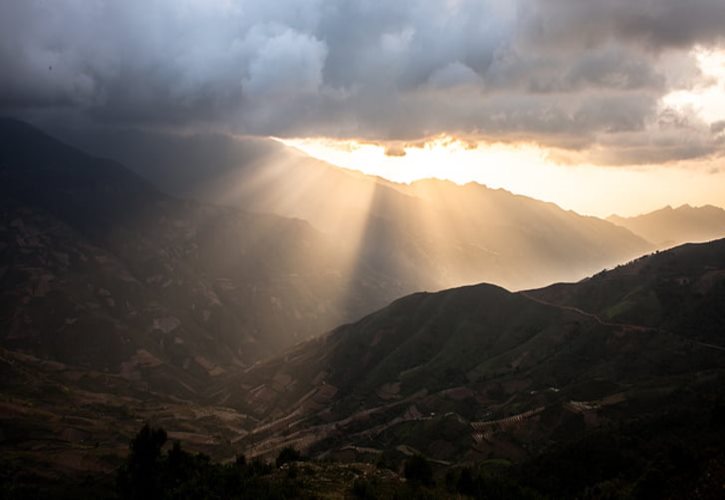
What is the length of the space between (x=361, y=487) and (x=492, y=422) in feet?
367

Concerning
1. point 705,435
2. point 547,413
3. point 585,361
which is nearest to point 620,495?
point 705,435

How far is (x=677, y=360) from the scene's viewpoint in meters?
168

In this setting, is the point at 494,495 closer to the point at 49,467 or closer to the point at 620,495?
the point at 620,495

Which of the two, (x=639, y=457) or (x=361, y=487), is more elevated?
(x=361, y=487)

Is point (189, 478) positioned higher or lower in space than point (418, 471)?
higher

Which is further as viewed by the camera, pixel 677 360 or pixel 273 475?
pixel 677 360

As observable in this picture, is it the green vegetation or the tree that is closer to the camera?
the green vegetation

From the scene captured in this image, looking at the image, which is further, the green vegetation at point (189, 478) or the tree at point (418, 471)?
the tree at point (418, 471)

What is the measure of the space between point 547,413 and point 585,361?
4317 cm

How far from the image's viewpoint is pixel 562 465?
104 meters

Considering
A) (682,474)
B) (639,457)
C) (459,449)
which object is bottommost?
(459,449)

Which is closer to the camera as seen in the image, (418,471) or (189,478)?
(418,471)

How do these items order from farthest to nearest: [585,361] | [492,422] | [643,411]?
[585,361], [492,422], [643,411]

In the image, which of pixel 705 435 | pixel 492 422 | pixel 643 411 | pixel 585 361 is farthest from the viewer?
pixel 585 361
